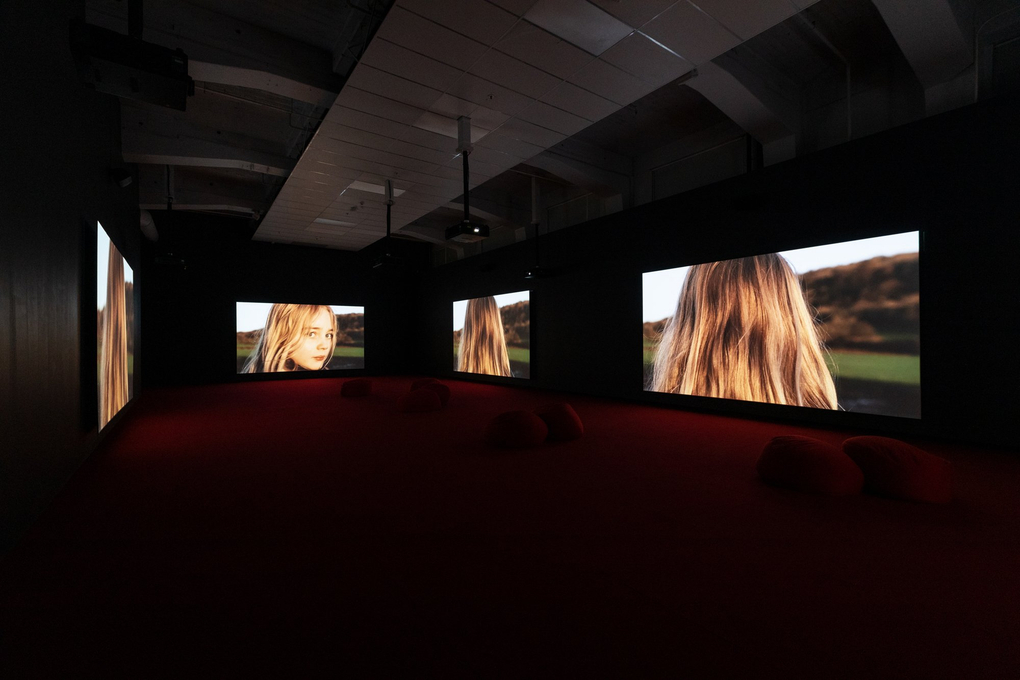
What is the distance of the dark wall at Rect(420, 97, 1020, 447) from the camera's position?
166 inches

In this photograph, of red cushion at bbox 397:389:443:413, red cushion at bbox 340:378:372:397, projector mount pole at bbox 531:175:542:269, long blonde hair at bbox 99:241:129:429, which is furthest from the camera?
projector mount pole at bbox 531:175:542:269

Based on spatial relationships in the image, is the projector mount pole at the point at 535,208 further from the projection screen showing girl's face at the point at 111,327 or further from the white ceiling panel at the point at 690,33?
the projection screen showing girl's face at the point at 111,327

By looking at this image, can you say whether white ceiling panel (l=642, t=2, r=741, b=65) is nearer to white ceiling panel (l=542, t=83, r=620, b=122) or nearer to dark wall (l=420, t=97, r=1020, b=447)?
white ceiling panel (l=542, t=83, r=620, b=122)

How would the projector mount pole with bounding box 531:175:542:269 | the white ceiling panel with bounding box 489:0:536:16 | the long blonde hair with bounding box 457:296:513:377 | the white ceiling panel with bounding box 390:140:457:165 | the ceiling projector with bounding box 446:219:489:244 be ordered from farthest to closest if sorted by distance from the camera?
the long blonde hair with bounding box 457:296:513:377 → the projector mount pole with bounding box 531:175:542:269 → the ceiling projector with bounding box 446:219:489:244 → the white ceiling panel with bounding box 390:140:457:165 → the white ceiling panel with bounding box 489:0:536:16

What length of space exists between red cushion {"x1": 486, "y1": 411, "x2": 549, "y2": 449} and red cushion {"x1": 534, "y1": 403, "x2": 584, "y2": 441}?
0.22 m

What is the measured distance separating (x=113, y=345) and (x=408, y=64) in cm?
445

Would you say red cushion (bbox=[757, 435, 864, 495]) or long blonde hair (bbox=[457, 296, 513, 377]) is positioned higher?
long blonde hair (bbox=[457, 296, 513, 377])

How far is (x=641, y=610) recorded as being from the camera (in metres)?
1.75

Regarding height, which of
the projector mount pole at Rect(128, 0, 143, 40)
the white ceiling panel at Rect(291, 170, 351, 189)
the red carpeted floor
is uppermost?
the white ceiling panel at Rect(291, 170, 351, 189)

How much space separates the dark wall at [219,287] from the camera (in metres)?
10.6

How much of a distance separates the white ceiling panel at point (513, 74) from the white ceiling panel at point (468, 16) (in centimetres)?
28

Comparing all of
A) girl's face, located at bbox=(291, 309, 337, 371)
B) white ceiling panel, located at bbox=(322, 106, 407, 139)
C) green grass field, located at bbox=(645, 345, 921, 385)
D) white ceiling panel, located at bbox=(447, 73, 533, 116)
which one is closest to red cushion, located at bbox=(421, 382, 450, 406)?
white ceiling panel, located at bbox=(322, 106, 407, 139)

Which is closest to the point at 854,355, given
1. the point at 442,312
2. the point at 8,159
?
the point at 8,159

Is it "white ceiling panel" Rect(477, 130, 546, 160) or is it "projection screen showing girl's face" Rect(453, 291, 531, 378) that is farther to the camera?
"projection screen showing girl's face" Rect(453, 291, 531, 378)
